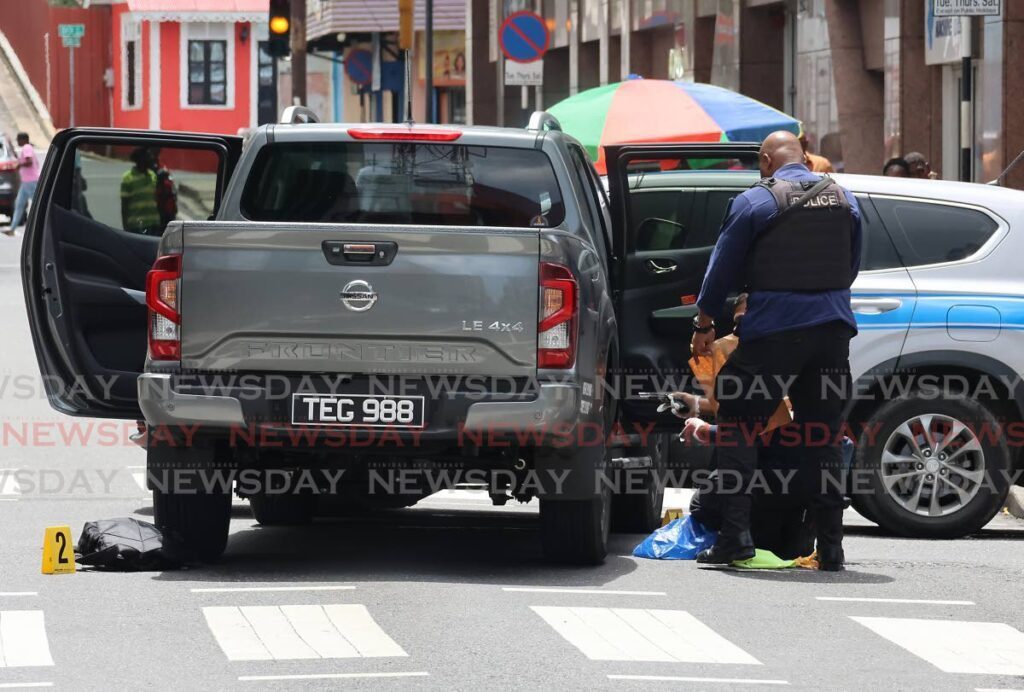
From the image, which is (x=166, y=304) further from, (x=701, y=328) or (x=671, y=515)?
(x=671, y=515)

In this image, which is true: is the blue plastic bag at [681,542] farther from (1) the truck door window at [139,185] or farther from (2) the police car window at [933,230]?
(1) the truck door window at [139,185]

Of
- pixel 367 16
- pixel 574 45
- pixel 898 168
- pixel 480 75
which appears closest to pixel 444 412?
pixel 898 168

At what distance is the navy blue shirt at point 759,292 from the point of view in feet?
31.7

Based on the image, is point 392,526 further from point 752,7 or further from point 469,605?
point 752,7

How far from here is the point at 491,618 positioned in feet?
27.4

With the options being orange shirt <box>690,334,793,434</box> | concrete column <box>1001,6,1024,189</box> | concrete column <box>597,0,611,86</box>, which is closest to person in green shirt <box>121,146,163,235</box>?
orange shirt <box>690,334,793,434</box>

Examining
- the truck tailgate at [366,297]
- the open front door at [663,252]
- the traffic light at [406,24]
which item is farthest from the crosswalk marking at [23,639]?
the traffic light at [406,24]

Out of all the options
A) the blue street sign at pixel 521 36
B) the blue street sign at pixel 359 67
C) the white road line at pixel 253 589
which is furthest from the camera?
the blue street sign at pixel 359 67

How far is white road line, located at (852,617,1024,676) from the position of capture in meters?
7.63

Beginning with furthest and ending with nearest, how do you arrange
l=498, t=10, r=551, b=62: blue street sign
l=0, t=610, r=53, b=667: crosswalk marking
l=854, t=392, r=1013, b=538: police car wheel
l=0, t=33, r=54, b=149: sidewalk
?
l=0, t=33, r=54, b=149: sidewalk < l=498, t=10, r=551, b=62: blue street sign < l=854, t=392, r=1013, b=538: police car wheel < l=0, t=610, r=53, b=667: crosswalk marking

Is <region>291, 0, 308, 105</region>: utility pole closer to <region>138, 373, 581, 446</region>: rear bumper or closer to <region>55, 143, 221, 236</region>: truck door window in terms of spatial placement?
<region>55, 143, 221, 236</region>: truck door window

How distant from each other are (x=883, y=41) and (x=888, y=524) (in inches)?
598

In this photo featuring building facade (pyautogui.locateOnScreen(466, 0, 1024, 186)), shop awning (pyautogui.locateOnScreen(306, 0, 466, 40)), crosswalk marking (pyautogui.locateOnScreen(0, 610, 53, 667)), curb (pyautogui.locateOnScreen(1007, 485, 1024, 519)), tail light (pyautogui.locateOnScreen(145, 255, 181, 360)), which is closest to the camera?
crosswalk marking (pyautogui.locateOnScreen(0, 610, 53, 667))

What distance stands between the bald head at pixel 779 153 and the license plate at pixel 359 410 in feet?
6.40
